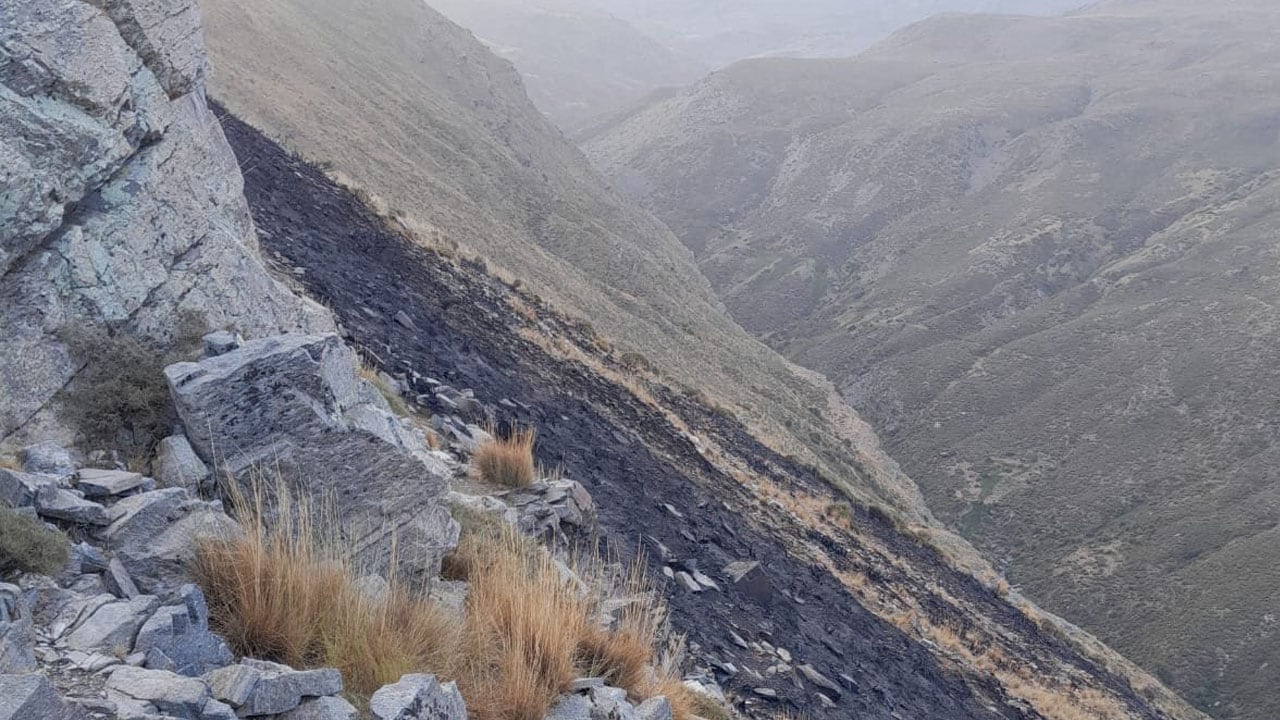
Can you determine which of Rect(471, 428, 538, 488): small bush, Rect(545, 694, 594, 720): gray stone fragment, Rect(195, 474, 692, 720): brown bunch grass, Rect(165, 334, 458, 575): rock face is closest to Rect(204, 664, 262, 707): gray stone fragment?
Rect(195, 474, 692, 720): brown bunch grass

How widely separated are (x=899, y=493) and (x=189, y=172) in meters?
44.0

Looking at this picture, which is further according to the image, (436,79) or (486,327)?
(436,79)

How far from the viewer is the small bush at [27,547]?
11.5 ft

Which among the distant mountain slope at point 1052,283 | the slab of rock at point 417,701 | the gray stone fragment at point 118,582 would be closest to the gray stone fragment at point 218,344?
the gray stone fragment at point 118,582

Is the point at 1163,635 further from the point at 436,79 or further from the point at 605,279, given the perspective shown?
the point at 436,79

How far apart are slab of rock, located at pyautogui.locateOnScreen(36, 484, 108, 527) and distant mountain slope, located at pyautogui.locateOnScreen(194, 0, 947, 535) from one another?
19737 mm

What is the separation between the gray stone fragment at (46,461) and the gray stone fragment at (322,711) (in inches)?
84.9

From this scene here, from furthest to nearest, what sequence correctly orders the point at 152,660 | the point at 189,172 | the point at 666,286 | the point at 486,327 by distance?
the point at 666,286
the point at 486,327
the point at 189,172
the point at 152,660

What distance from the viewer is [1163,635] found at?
44.1 meters

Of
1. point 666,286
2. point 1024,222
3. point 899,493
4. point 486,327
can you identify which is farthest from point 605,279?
point 1024,222

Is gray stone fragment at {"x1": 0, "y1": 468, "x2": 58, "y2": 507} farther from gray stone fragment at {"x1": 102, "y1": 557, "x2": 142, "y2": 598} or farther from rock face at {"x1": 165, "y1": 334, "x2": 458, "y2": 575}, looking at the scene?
rock face at {"x1": 165, "y1": 334, "x2": 458, "y2": 575}

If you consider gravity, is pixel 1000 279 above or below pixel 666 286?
above

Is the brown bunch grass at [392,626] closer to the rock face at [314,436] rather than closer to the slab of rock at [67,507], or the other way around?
the rock face at [314,436]

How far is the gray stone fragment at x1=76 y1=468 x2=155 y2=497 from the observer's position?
14.7 ft
